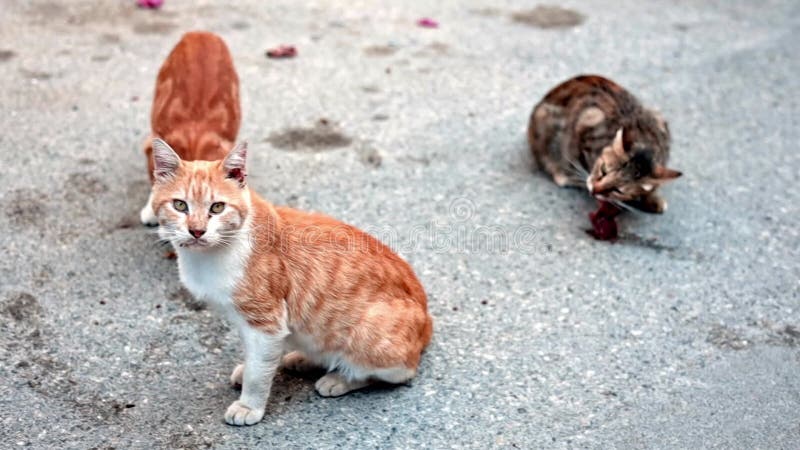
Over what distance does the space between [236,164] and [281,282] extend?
455 millimetres

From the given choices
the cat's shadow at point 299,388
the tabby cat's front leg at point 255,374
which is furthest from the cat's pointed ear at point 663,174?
the tabby cat's front leg at point 255,374

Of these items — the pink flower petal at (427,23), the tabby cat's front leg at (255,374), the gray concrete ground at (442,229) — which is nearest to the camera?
the tabby cat's front leg at (255,374)

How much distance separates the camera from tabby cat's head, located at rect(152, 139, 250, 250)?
10.2 ft

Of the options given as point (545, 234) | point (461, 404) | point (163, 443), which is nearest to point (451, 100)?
point (545, 234)

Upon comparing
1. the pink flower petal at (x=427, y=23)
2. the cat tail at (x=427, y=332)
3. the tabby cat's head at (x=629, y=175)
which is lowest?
the cat tail at (x=427, y=332)

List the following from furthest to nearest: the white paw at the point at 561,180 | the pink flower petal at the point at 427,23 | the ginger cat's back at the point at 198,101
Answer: the pink flower petal at the point at 427,23
the white paw at the point at 561,180
the ginger cat's back at the point at 198,101

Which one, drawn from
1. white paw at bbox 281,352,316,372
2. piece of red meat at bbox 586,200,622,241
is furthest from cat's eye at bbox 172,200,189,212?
piece of red meat at bbox 586,200,622,241

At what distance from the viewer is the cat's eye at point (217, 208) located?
124 inches

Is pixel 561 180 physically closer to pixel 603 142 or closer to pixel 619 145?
pixel 603 142

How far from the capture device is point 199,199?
10.3 feet

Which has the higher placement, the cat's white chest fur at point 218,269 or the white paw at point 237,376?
the cat's white chest fur at point 218,269

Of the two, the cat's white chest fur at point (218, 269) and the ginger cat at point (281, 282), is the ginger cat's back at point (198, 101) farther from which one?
the cat's white chest fur at point (218, 269)

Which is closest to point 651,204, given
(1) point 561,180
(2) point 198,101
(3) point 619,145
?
(3) point 619,145

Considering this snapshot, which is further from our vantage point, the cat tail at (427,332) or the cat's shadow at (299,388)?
the cat tail at (427,332)
